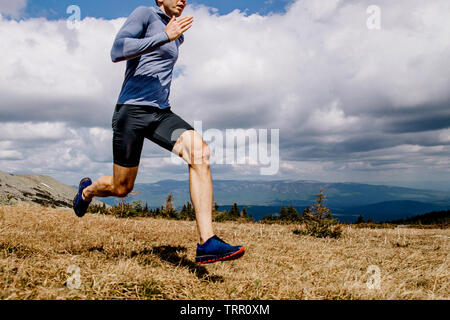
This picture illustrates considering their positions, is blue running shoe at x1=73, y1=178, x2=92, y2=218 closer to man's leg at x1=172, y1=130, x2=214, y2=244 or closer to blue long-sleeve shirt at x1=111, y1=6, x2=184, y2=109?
blue long-sleeve shirt at x1=111, y1=6, x2=184, y2=109

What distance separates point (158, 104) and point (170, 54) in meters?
0.77

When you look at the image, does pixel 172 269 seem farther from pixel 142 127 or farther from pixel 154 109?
pixel 154 109

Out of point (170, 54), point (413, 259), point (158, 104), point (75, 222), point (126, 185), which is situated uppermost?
point (170, 54)

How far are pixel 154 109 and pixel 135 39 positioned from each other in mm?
924

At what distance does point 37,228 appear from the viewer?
6.42 metres

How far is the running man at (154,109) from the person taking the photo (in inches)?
150

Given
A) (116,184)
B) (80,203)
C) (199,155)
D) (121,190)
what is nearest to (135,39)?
(199,155)

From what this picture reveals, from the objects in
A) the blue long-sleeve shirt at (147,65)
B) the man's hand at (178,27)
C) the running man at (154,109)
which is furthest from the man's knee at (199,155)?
the man's hand at (178,27)

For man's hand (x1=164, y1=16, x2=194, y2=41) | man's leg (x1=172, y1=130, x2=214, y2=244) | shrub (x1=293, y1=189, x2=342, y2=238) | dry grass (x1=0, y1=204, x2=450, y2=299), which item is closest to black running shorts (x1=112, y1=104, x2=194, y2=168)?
man's leg (x1=172, y1=130, x2=214, y2=244)

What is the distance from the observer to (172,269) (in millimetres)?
4004
